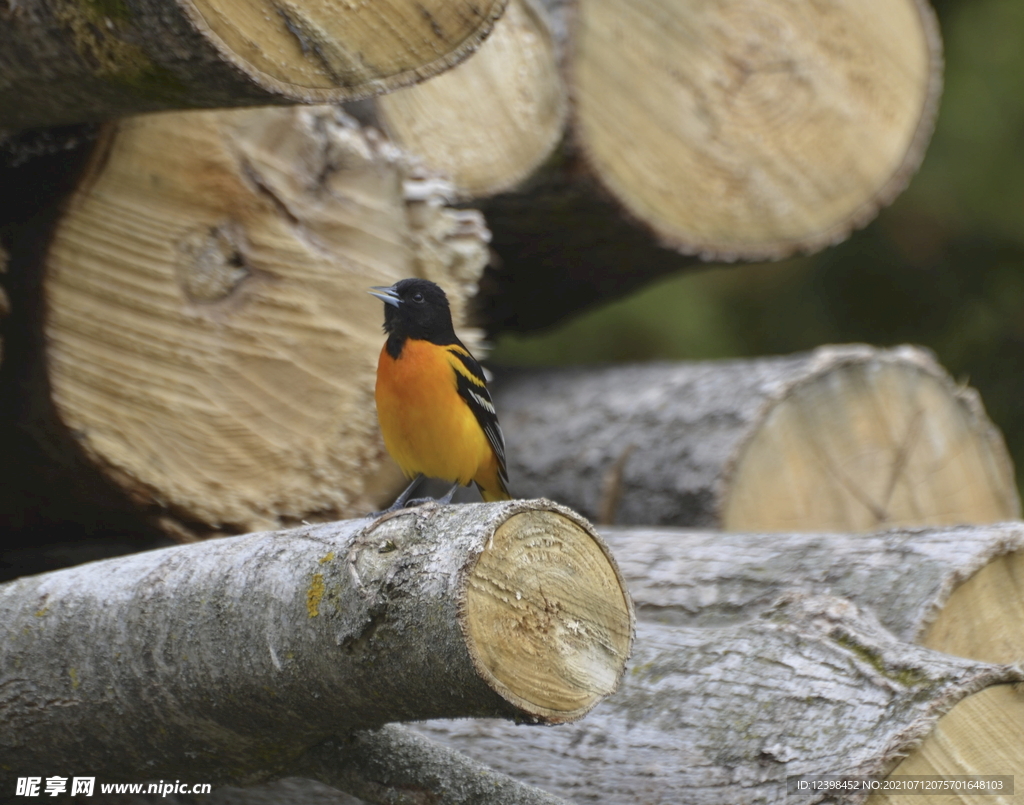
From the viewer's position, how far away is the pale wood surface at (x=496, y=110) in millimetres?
3742

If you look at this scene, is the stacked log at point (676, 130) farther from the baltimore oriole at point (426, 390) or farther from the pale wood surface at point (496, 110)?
the baltimore oriole at point (426, 390)

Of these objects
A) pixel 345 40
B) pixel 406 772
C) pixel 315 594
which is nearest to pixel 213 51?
pixel 345 40

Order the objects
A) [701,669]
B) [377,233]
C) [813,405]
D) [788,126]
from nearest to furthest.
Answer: [701,669], [377,233], [813,405], [788,126]

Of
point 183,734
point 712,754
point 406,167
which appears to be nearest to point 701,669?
point 712,754

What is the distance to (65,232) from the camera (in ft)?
9.35

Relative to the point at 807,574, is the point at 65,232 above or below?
above

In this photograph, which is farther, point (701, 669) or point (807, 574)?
point (807, 574)

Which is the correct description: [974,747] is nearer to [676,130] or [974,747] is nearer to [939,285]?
[676,130]

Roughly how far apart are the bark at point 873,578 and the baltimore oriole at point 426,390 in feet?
2.25

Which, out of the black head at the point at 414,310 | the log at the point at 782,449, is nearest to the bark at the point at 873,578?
the log at the point at 782,449

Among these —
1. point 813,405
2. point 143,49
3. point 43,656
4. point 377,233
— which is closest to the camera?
point 143,49

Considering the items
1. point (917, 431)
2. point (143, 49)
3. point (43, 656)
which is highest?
point (143, 49)

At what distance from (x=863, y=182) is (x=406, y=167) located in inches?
87.3

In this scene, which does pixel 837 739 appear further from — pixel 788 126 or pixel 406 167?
pixel 788 126
